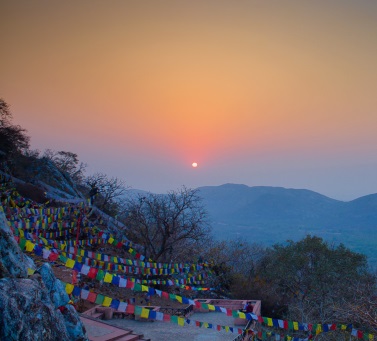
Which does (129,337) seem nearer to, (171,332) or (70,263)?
(70,263)

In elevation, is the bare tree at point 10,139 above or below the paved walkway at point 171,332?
above

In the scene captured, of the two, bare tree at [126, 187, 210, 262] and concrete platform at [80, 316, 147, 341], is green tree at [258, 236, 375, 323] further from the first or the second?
concrete platform at [80, 316, 147, 341]

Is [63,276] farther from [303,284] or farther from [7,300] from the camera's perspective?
[303,284]

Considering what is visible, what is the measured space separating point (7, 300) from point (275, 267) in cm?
2886

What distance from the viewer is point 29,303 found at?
6375 mm

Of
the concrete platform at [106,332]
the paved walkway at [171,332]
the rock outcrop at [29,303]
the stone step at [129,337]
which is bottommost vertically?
the paved walkway at [171,332]

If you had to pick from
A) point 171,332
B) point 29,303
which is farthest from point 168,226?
point 29,303

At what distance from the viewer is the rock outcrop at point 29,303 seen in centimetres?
587

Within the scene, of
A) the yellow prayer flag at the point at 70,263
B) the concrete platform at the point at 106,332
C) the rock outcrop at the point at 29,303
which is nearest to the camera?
the rock outcrop at the point at 29,303

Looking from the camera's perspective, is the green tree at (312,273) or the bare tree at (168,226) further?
the green tree at (312,273)

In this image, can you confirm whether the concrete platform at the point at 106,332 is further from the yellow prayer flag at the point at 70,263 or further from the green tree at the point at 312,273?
the green tree at the point at 312,273

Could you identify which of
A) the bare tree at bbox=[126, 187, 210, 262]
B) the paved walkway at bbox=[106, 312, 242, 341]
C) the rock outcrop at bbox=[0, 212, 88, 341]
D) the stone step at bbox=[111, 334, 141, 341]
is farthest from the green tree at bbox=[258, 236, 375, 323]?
the rock outcrop at bbox=[0, 212, 88, 341]

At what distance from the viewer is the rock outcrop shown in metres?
5.87

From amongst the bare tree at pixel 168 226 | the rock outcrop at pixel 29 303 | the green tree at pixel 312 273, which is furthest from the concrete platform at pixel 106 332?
the green tree at pixel 312 273
